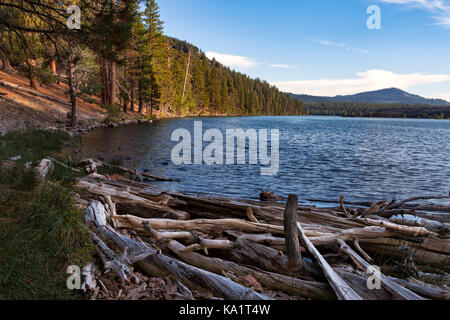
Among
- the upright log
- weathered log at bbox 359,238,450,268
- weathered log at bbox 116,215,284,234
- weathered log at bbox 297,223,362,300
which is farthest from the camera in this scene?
weathered log at bbox 116,215,284,234

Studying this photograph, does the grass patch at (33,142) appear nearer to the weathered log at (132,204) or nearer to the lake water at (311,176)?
the lake water at (311,176)

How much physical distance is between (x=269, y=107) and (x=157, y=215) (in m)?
160

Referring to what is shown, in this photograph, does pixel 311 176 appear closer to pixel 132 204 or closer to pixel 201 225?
pixel 201 225

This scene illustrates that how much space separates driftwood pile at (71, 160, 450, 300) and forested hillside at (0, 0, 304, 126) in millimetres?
3326

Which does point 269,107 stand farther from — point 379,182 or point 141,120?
point 379,182

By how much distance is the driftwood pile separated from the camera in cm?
371

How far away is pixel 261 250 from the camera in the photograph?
4453 mm

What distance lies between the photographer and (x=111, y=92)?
3909 centimetres

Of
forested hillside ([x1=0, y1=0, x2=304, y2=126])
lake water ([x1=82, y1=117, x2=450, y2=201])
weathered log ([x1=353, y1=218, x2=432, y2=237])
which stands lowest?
lake water ([x1=82, y1=117, x2=450, y2=201])

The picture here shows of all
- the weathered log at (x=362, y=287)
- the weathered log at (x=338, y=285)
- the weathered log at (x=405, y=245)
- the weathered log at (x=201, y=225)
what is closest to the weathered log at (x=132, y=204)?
the weathered log at (x=201, y=225)

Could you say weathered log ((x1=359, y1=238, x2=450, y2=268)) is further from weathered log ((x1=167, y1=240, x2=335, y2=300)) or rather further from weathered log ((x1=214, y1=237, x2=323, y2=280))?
weathered log ((x1=167, y1=240, x2=335, y2=300))

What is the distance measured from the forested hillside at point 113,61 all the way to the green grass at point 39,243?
3.44 meters

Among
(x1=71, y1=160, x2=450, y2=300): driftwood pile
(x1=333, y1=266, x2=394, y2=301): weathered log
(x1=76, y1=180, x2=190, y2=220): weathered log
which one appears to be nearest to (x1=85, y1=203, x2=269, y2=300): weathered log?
(x1=71, y1=160, x2=450, y2=300): driftwood pile

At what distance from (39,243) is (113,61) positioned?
506 centimetres
